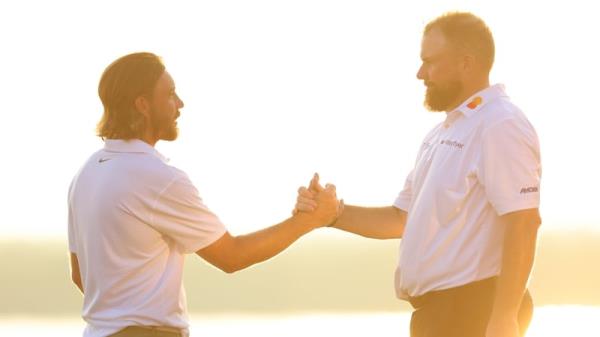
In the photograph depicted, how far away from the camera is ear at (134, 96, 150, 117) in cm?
496

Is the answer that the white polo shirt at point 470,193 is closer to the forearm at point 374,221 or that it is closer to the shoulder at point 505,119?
the shoulder at point 505,119

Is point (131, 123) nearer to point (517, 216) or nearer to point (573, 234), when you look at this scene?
point (517, 216)

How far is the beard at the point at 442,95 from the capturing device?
16.7 ft

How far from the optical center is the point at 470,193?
484cm

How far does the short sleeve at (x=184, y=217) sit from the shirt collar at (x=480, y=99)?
901 millimetres

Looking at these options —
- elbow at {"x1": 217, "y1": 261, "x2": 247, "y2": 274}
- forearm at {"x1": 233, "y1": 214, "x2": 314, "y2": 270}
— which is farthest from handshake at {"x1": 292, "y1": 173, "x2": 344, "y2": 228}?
elbow at {"x1": 217, "y1": 261, "x2": 247, "y2": 274}

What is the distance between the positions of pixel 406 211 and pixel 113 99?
131 centimetres

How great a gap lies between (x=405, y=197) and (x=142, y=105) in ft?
3.86

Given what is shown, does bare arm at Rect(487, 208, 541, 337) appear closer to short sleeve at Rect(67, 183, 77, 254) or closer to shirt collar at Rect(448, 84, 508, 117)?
shirt collar at Rect(448, 84, 508, 117)

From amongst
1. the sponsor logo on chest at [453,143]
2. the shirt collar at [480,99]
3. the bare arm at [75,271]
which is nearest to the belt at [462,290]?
the sponsor logo on chest at [453,143]

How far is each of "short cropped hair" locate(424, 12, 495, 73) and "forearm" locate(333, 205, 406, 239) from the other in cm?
87

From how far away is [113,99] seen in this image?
4961 mm

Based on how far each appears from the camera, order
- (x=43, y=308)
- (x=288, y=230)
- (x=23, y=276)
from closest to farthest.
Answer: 1. (x=288, y=230)
2. (x=43, y=308)
3. (x=23, y=276)

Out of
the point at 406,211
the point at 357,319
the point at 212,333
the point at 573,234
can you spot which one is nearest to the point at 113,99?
the point at 406,211
